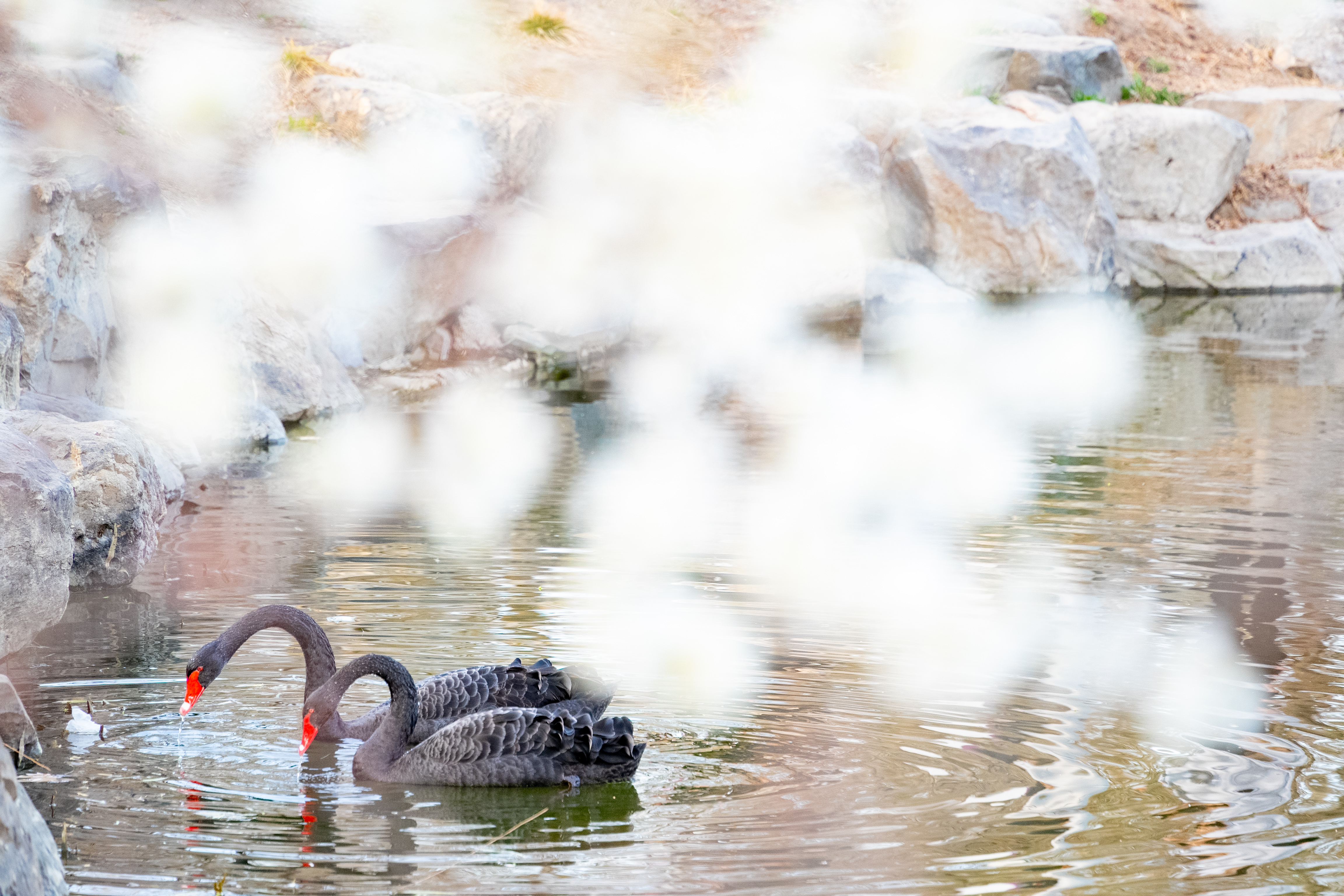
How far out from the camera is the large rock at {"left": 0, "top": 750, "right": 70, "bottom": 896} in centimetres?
373

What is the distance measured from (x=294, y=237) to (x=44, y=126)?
2.58 meters

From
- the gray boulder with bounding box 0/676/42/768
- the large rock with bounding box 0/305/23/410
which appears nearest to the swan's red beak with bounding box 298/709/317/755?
the gray boulder with bounding box 0/676/42/768

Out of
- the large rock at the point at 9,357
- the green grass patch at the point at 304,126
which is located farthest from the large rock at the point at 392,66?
the large rock at the point at 9,357

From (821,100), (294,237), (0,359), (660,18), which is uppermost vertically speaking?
(660,18)

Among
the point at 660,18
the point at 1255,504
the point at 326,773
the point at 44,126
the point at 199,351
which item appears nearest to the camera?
the point at 326,773

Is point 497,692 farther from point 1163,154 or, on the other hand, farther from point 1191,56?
point 1191,56

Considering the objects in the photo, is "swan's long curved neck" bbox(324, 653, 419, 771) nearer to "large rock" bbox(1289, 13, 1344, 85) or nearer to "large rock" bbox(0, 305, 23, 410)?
"large rock" bbox(0, 305, 23, 410)

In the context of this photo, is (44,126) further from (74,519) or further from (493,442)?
(74,519)

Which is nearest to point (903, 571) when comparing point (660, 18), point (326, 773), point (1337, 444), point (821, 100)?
point (326, 773)

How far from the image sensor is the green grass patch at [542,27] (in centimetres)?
2516

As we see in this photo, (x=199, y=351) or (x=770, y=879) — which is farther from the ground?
(x=199, y=351)

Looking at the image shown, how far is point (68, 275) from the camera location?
11.5m

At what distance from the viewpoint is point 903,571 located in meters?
8.87

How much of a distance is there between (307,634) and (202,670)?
562mm
